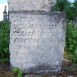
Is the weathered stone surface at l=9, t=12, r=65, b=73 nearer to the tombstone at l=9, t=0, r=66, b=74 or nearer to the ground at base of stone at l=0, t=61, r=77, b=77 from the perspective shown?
the tombstone at l=9, t=0, r=66, b=74

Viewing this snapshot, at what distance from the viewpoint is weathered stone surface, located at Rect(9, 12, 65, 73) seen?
6416mm

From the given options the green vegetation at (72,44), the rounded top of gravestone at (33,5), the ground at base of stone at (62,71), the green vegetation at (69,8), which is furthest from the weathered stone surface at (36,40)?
the green vegetation at (69,8)

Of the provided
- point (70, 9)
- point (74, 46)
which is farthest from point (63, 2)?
point (74, 46)

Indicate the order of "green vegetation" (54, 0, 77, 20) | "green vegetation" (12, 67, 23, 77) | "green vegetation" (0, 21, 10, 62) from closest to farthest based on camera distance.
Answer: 1. "green vegetation" (12, 67, 23, 77)
2. "green vegetation" (0, 21, 10, 62)
3. "green vegetation" (54, 0, 77, 20)

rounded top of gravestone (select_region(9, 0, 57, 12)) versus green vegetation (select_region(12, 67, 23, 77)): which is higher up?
rounded top of gravestone (select_region(9, 0, 57, 12))

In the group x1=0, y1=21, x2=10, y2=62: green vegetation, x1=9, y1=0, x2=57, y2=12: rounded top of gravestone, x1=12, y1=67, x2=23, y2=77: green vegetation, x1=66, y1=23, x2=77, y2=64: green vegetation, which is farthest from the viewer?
x1=9, y1=0, x2=57, y2=12: rounded top of gravestone

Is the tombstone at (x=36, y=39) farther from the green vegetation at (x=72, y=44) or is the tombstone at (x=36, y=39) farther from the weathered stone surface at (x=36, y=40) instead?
the green vegetation at (x=72, y=44)

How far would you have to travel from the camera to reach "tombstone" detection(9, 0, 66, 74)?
640 centimetres

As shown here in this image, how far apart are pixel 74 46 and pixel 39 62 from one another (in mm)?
2597

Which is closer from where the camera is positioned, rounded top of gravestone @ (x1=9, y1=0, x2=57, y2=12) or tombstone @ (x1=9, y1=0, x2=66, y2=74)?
tombstone @ (x1=9, y1=0, x2=66, y2=74)

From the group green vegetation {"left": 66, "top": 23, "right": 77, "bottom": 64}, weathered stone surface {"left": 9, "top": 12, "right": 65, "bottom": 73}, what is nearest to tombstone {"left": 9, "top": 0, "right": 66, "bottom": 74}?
weathered stone surface {"left": 9, "top": 12, "right": 65, "bottom": 73}

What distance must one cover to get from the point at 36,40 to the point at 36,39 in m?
0.02

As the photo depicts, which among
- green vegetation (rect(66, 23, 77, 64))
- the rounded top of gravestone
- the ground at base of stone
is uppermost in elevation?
the rounded top of gravestone

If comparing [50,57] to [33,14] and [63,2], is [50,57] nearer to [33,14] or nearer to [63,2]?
[33,14]
